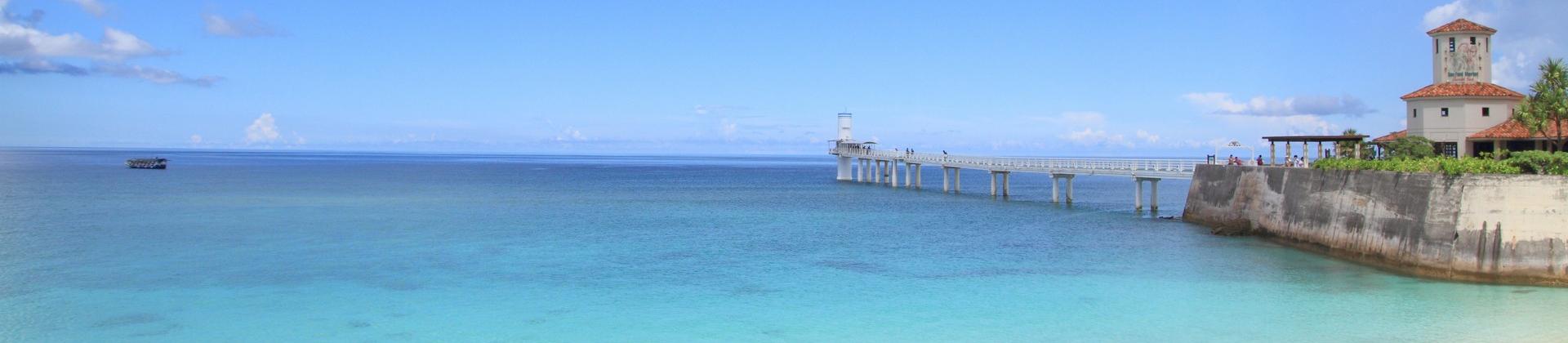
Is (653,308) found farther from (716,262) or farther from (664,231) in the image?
Result: (664,231)

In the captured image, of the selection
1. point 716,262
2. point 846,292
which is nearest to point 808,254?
point 716,262

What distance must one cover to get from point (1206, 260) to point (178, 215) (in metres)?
38.8

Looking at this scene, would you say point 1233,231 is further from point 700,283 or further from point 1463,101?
point 700,283

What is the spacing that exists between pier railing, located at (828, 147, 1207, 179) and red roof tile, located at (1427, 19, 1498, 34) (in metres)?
9.08

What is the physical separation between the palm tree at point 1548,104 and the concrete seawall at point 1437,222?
21.6 ft

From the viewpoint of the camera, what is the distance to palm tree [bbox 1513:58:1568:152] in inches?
1193

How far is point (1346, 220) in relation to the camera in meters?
27.5

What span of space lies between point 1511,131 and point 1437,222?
1183 cm

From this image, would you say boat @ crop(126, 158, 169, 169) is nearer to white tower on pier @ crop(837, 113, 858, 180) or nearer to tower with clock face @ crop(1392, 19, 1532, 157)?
white tower on pier @ crop(837, 113, 858, 180)

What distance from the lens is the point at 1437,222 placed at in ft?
76.8

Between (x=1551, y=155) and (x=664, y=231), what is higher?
(x=1551, y=155)

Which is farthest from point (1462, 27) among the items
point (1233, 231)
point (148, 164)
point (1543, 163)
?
point (148, 164)

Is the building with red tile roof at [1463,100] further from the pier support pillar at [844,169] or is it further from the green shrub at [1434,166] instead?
the pier support pillar at [844,169]

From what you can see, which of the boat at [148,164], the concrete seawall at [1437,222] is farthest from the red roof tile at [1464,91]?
the boat at [148,164]
